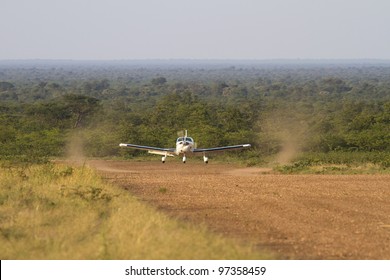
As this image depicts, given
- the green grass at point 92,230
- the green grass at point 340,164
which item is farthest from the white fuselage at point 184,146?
the green grass at point 92,230

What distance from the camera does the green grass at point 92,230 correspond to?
12.5 meters

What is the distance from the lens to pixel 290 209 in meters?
20.2

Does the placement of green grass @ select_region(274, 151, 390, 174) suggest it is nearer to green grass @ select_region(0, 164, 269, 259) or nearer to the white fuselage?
the white fuselage

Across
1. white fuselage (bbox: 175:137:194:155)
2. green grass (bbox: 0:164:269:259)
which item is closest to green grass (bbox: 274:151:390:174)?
white fuselage (bbox: 175:137:194:155)

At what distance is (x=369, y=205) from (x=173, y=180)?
10.1 metres

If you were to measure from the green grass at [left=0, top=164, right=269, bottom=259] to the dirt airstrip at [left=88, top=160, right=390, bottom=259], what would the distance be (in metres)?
1.12

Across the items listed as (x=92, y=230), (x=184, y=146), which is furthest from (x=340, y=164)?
(x=92, y=230)

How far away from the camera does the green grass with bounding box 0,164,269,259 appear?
12539 millimetres

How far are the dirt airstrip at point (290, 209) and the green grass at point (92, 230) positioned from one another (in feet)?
3.69

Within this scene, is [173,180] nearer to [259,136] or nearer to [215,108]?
[259,136]

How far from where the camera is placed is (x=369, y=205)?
21.3 m

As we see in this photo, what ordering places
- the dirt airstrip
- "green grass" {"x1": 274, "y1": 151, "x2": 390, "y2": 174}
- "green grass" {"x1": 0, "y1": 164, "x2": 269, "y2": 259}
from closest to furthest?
"green grass" {"x1": 0, "y1": 164, "x2": 269, "y2": 259} < the dirt airstrip < "green grass" {"x1": 274, "y1": 151, "x2": 390, "y2": 174}

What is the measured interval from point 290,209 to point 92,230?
→ 6.49 m

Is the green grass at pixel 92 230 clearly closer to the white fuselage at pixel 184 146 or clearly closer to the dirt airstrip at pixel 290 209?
the dirt airstrip at pixel 290 209
